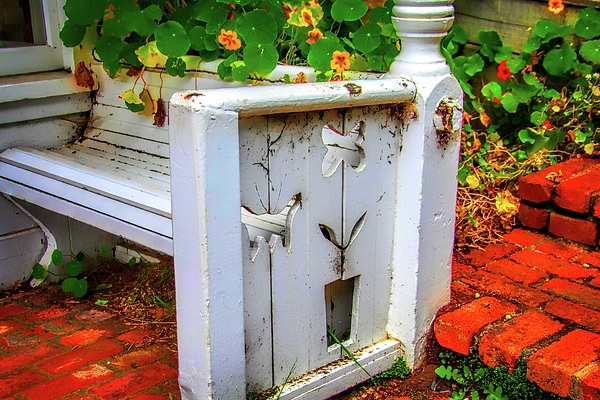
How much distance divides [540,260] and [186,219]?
1.50 meters

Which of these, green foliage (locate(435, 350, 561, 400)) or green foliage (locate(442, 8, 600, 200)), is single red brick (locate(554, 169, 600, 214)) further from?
green foliage (locate(435, 350, 561, 400))

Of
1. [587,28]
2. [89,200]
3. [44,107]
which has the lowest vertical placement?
[89,200]

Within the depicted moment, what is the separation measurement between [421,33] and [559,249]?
3.86 ft

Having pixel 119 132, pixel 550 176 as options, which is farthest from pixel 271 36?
pixel 550 176

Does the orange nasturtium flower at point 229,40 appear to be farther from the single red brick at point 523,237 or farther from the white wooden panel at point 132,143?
the single red brick at point 523,237

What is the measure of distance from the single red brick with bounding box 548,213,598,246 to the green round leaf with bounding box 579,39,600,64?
0.78 m

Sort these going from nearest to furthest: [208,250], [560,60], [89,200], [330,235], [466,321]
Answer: [208,250], [330,235], [466,321], [89,200], [560,60]

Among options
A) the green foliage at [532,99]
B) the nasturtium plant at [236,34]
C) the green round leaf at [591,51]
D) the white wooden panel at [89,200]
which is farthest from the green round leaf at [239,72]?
the green round leaf at [591,51]

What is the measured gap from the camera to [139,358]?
7.06ft

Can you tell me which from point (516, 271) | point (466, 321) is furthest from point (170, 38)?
point (516, 271)

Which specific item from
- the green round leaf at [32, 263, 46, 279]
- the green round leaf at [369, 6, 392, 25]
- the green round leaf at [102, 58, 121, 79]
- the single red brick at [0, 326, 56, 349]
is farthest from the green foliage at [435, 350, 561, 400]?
the green round leaf at [32, 263, 46, 279]

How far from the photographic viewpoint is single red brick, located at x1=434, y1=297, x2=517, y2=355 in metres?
1.82

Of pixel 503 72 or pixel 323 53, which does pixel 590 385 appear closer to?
pixel 323 53

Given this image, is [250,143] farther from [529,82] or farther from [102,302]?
[529,82]
